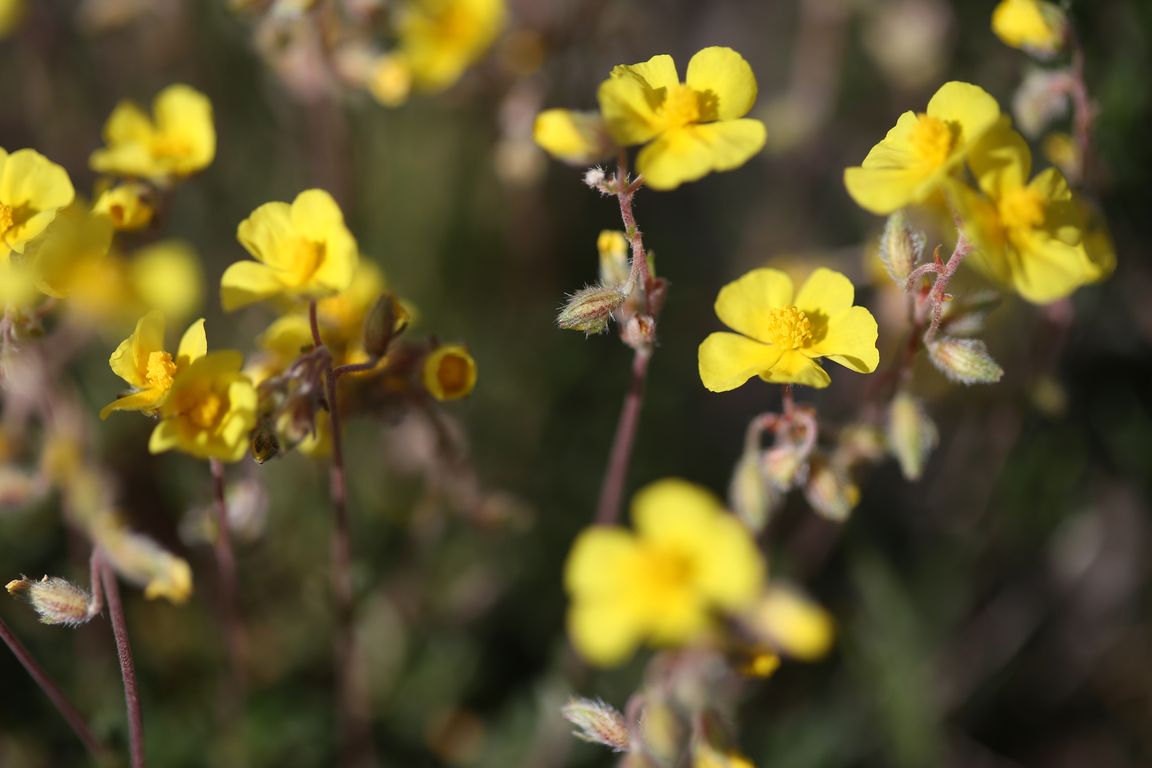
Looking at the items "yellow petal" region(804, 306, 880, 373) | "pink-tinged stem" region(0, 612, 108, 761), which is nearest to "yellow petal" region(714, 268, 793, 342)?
"yellow petal" region(804, 306, 880, 373)

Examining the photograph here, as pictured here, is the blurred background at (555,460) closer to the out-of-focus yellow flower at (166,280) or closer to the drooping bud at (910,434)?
the out-of-focus yellow flower at (166,280)

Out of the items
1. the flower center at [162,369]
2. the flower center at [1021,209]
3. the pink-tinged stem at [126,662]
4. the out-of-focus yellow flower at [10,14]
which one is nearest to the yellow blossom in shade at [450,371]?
the flower center at [162,369]

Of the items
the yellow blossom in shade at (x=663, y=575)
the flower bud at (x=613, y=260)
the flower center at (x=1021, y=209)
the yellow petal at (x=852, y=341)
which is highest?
the flower center at (x=1021, y=209)

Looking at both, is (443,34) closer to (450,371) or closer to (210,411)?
(450,371)

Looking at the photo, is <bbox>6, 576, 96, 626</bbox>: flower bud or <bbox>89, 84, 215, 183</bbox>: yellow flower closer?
<bbox>6, 576, 96, 626</bbox>: flower bud

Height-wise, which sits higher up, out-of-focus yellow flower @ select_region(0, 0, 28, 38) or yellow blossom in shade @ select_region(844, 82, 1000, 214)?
out-of-focus yellow flower @ select_region(0, 0, 28, 38)

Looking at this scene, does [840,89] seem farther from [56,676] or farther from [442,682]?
[56,676]

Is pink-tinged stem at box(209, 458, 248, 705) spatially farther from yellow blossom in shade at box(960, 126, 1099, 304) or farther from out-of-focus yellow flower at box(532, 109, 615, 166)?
yellow blossom in shade at box(960, 126, 1099, 304)
